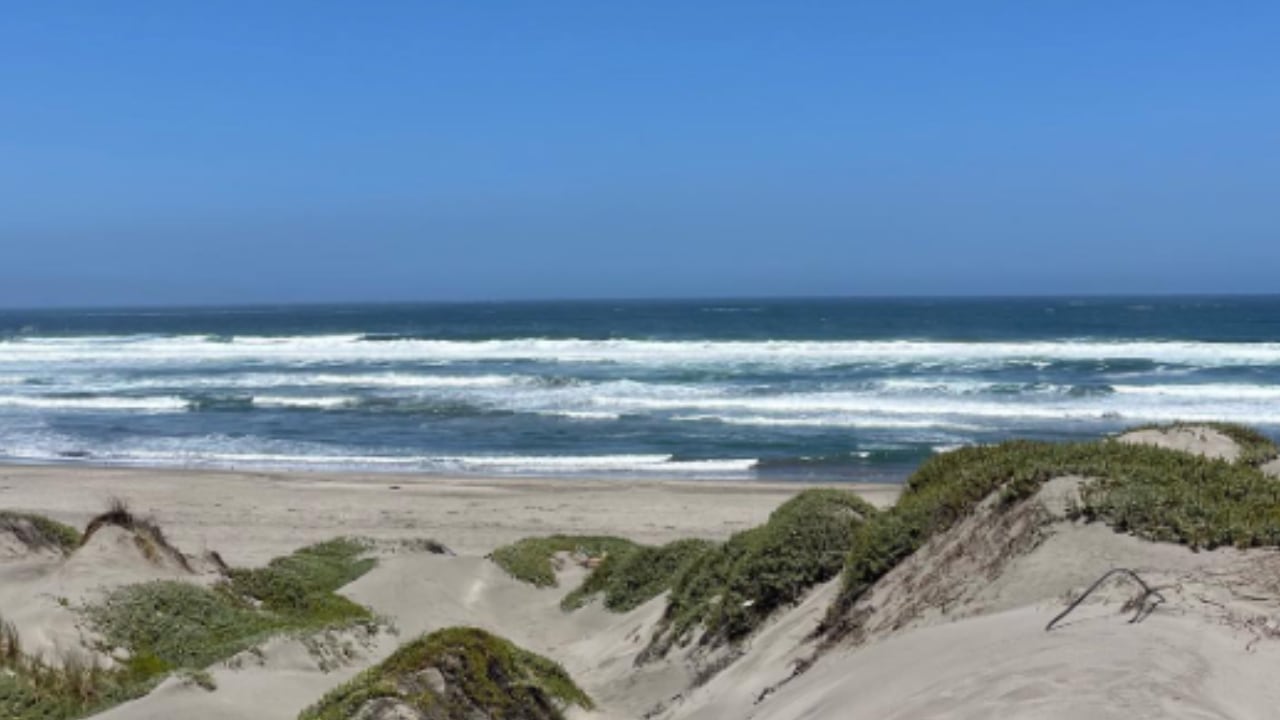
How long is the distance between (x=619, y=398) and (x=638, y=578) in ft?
90.5

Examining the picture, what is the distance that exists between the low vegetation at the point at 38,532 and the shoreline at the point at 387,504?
3237 millimetres

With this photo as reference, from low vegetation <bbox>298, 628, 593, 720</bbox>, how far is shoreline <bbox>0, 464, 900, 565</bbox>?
9750mm

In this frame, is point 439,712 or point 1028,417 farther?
point 1028,417

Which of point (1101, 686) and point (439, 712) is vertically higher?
point (1101, 686)

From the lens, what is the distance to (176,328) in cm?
9919

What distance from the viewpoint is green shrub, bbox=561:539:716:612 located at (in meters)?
11.2

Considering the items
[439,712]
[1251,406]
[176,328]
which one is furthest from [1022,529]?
[176,328]

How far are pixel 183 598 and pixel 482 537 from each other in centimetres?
925

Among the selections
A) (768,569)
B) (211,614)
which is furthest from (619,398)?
(768,569)

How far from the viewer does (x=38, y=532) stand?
1195 cm

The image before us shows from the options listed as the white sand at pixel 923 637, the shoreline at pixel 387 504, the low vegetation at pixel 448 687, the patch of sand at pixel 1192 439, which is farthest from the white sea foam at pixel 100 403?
the low vegetation at pixel 448 687

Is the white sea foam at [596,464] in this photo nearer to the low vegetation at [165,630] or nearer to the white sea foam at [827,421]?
the white sea foam at [827,421]

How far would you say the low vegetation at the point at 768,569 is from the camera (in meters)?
8.09

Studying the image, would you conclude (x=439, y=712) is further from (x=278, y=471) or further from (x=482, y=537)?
(x=278, y=471)
